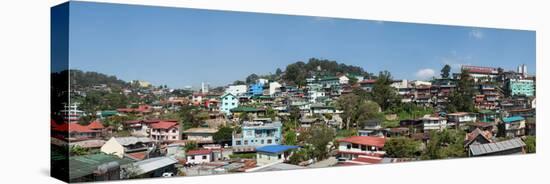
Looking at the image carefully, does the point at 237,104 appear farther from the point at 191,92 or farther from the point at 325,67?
the point at 325,67

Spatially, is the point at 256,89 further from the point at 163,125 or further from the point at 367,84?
the point at 367,84

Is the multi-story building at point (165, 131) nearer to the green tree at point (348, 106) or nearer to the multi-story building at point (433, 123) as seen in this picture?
the green tree at point (348, 106)

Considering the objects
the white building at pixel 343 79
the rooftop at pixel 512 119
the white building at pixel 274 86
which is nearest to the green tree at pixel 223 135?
the white building at pixel 274 86

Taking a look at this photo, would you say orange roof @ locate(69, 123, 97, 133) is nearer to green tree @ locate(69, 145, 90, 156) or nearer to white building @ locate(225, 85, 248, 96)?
green tree @ locate(69, 145, 90, 156)

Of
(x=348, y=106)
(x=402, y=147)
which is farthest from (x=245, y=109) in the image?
(x=402, y=147)

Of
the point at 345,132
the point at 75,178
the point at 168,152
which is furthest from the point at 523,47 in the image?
the point at 75,178
